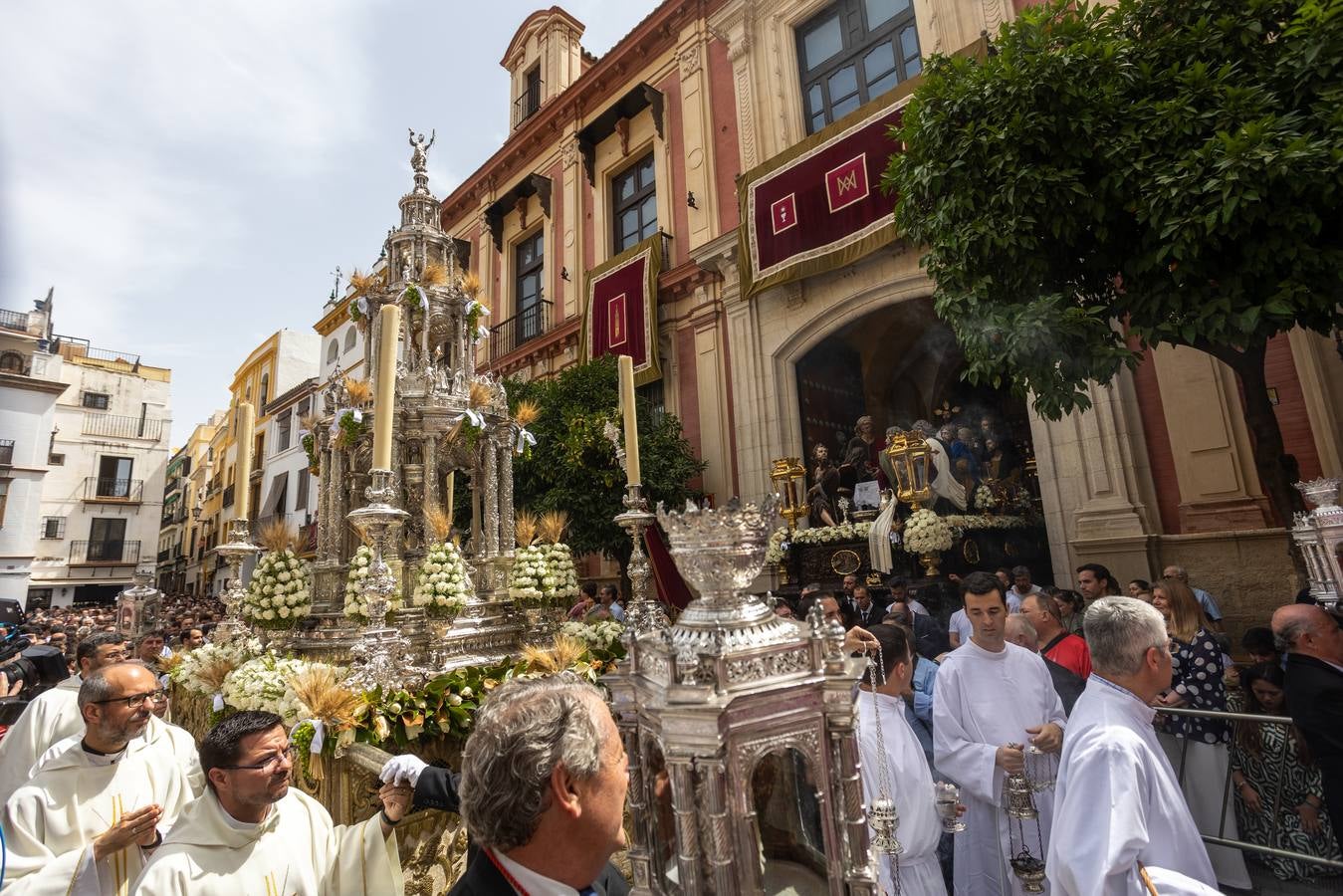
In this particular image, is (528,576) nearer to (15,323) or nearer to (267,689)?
(267,689)

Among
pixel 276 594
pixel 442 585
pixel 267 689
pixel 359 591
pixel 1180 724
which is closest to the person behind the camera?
pixel 1180 724

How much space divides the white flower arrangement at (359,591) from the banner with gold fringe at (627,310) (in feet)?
29.3

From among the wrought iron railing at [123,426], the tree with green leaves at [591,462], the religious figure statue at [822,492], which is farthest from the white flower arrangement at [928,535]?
the wrought iron railing at [123,426]

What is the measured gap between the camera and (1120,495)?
26.7ft

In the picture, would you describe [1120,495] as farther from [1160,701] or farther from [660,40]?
[660,40]

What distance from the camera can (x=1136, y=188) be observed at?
5.04 m

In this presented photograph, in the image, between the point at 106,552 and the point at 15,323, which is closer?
the point at 15,323

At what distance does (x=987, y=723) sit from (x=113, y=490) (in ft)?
124

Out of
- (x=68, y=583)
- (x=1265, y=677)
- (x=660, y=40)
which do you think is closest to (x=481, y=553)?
Answer: (x=1265, y=677)

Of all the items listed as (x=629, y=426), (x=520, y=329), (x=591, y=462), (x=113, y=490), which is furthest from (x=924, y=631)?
(x=113, y=490)

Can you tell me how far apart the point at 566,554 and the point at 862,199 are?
7.73 m

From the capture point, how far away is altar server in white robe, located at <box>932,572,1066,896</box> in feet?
10.3

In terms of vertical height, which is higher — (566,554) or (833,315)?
(833,315)

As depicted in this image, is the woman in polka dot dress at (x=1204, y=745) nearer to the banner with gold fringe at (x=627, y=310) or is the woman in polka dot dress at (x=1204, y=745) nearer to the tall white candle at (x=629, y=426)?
the tall white candle at (x=629, y=426)
